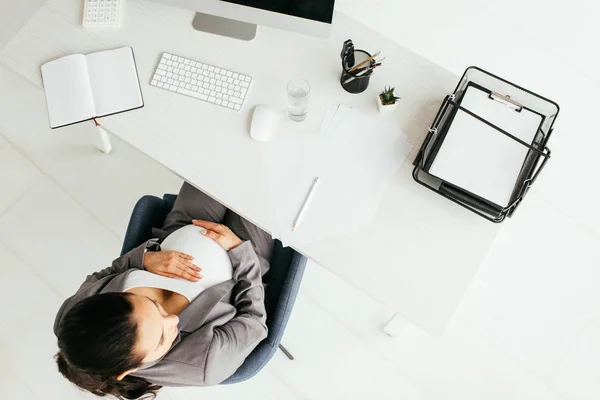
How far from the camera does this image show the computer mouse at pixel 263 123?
1.30 m

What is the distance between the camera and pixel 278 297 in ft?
4.37

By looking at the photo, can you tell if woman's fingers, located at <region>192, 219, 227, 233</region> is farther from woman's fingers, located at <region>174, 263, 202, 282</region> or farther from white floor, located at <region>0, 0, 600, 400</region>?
white floor, located at <region>0, 0, 600, 400</region>

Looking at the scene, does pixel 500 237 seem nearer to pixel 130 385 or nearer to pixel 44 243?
pixel 130 385

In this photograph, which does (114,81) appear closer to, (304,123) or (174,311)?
(304,123)

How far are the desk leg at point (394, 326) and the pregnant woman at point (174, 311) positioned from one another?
0.60 meters

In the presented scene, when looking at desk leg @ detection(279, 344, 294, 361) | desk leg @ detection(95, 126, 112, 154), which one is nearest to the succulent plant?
desk leg @ detection(279, 344, 294, 361)

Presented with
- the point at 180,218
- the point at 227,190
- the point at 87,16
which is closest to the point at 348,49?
the point at 227,190

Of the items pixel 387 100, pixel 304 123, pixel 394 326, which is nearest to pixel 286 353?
pixel 394 326

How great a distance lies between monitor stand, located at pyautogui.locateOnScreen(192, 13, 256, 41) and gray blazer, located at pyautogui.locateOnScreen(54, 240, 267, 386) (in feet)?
2.04

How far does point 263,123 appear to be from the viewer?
4.28 feet

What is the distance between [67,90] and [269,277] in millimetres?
800

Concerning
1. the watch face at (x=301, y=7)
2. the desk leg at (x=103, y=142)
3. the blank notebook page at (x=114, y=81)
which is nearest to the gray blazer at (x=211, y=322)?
the blank notebook page at (x=114, y=81)

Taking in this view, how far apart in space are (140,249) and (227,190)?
279 mm

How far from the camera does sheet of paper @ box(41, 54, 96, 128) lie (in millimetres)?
1329
